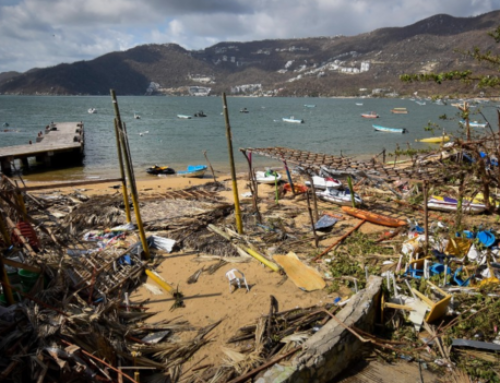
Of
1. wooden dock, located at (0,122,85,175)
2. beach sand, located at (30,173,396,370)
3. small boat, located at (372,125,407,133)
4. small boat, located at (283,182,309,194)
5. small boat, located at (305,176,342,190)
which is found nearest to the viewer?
beach sand, located at (30,173,396,370)

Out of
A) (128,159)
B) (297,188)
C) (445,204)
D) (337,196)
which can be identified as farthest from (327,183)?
(128,159)

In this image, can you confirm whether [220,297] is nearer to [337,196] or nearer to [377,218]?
[377,218]

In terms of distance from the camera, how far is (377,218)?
10.8m

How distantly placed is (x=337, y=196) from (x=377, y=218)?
8.28ft

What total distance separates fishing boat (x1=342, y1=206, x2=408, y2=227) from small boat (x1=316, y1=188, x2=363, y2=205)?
1168mm

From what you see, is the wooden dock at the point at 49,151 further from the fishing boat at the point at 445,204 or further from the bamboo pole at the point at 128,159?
the fishing boat at the point at 445,204

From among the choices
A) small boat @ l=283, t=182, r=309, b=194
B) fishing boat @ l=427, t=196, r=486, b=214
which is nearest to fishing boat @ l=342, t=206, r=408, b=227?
fishing boat @ l=427, t=196, r=486, b=214

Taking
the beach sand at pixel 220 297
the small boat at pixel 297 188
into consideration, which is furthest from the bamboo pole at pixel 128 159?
the small boat at pixel 297 188

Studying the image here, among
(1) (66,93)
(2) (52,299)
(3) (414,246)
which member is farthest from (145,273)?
(1) (66,93)

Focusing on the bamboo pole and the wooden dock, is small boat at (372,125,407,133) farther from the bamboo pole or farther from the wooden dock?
the bamboo pole

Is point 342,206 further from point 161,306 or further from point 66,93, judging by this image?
point 66,93

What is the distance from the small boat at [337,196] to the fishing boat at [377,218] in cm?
117

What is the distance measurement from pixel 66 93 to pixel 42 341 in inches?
7694

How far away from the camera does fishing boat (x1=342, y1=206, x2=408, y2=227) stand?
10.6 meters
